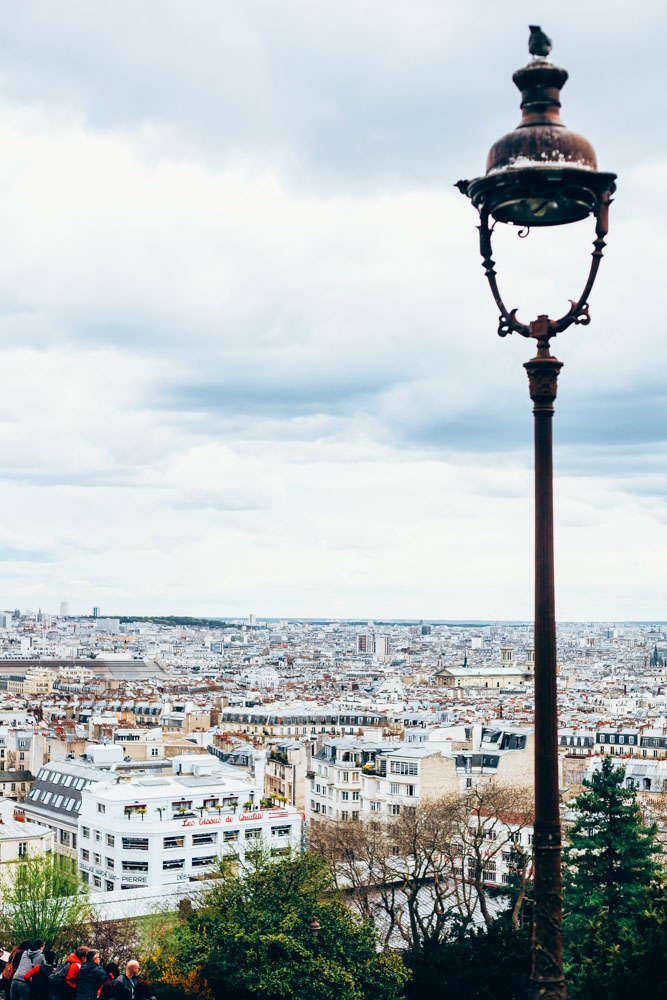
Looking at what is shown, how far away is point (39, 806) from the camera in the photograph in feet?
216

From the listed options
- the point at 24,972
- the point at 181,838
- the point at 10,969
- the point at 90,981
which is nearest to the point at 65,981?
the point at 90,981

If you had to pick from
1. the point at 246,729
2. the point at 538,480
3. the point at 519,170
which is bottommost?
the point at 246,729

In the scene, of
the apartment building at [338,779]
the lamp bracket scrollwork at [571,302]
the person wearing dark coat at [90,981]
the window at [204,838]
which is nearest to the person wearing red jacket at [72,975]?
the person wearing dark coat at [90,981]

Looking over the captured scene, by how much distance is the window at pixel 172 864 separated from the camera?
52.8 metres

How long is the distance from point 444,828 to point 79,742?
47133 millimetres

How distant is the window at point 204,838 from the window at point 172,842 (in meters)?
0.63

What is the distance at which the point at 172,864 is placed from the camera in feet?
174

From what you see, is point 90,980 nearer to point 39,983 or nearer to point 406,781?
point 39,983

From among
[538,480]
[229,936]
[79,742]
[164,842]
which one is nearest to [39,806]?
[164,842]

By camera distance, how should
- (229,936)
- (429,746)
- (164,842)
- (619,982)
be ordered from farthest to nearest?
(429,746), (164,842), (229,936), (619,982)

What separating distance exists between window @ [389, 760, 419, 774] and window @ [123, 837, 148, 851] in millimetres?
18001

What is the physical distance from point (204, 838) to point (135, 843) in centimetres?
319

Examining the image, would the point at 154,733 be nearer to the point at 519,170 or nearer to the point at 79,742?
the point at 79,742

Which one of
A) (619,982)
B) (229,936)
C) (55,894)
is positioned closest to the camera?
(619,982)
